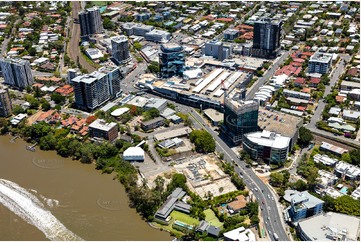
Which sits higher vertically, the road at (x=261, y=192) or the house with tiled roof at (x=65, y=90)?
the house with tiled roof at (x=65, y=90)

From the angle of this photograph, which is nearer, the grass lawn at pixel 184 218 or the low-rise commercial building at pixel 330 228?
the low-rise commercial building at pixel 330 228

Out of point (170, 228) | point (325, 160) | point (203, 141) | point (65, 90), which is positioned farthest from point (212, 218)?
point (65, 90)

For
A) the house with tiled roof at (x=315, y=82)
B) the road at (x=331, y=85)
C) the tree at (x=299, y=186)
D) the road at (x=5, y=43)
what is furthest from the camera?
the road at (x=5, y=43)

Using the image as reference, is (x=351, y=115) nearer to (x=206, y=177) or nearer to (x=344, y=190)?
(x=344, y=190)

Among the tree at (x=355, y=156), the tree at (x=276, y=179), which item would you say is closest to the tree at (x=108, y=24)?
the tree at (x=276, y=179)

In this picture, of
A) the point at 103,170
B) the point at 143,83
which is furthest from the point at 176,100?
the point at 103,170

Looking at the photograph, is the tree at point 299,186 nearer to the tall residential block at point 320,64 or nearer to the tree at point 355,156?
the tree at point 355,156

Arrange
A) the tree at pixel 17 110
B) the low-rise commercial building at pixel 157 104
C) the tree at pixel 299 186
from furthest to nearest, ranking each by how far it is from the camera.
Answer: the tree at pixel 17 110
the low-rise commercial building at pixel 157 104
the tree at pixel 299 186
